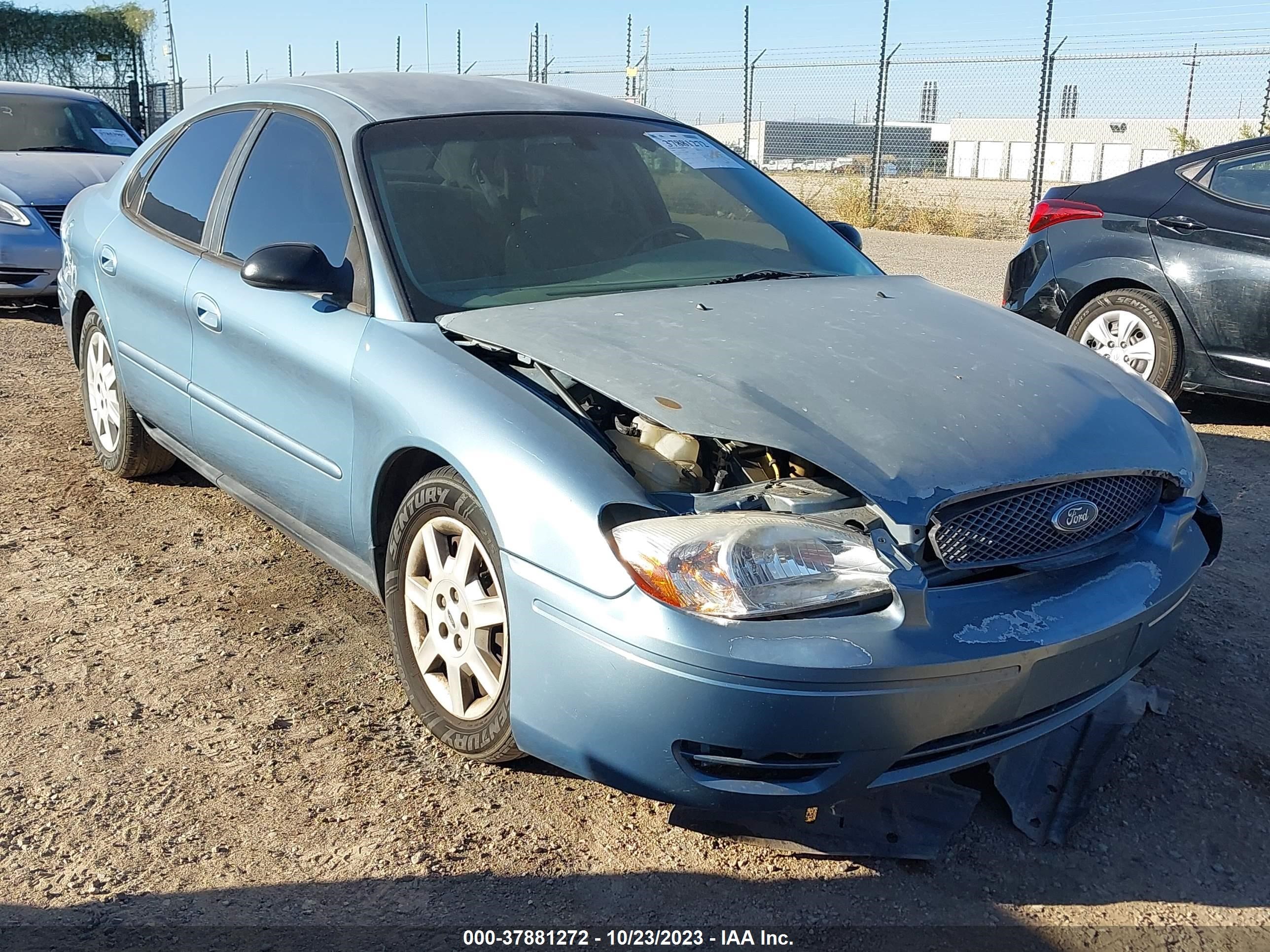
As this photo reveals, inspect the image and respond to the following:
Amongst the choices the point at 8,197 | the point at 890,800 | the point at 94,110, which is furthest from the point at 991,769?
the point at 94,110

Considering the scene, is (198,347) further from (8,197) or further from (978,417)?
(8,197)

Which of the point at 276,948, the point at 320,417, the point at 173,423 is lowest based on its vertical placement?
the point at 276,948

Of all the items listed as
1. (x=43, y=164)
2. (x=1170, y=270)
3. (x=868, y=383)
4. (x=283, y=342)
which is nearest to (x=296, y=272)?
(x=283, y=342)

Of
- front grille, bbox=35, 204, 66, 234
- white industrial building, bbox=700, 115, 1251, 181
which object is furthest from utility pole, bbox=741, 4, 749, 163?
front grille, bbox=35, 204, 66, 234

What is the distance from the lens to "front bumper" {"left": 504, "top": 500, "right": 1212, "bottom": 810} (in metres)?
2.19

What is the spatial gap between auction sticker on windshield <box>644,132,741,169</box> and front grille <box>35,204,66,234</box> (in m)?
5.95

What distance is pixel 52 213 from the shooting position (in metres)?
8.44

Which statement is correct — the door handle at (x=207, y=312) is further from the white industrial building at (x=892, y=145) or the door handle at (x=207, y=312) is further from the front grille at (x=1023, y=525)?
the white industrial building at (x=892, y=145)

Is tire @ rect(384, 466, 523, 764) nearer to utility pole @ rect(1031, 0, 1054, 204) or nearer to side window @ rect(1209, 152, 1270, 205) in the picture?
side window @ rect(1209, 152, 1270, 205)

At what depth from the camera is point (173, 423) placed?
410cm

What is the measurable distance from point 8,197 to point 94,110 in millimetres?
2395

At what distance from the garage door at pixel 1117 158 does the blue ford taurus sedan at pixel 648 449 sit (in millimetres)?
23965

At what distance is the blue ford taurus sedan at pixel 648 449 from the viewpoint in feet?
7.39

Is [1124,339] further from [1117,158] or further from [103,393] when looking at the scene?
[1117,158]
